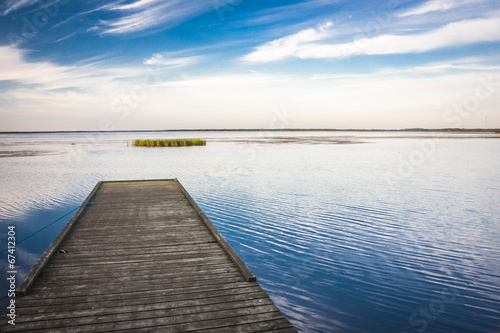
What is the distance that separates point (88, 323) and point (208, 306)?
4.58 feet

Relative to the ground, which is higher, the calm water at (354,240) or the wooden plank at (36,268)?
the wooden plank at (36,268)

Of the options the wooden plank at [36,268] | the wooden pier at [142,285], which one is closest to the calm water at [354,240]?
the wooden pier at [142,285]

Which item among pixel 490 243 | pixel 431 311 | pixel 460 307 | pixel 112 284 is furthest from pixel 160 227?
pixel 490 243

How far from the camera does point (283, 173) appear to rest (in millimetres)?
21500

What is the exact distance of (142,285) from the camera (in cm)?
445

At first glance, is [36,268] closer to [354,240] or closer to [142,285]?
[142,285]

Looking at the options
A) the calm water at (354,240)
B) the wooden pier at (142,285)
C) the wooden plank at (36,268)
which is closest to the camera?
the wooden pier at (142,285)

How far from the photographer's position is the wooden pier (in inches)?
138

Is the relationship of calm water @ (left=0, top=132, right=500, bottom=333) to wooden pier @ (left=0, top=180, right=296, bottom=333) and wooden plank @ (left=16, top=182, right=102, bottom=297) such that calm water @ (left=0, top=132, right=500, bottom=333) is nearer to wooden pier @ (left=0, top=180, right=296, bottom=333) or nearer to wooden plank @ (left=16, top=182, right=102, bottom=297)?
wooden pier @ (left=0, top=180, right=296, bottom=333)

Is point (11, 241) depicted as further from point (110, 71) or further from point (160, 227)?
point (110, 71)

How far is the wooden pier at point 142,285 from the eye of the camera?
3.51 m

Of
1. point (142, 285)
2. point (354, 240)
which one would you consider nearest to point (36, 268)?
point (142, 285)

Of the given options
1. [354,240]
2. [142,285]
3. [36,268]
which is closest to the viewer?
[142,285]

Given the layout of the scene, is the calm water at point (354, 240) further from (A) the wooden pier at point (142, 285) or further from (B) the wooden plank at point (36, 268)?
(B) the wooden plank at point (36, 268)
